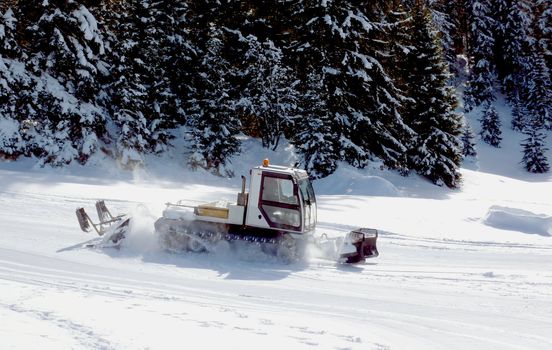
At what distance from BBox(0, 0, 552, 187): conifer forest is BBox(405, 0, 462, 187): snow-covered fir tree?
0.07m

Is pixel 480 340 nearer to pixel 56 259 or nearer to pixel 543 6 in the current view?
pixel 56 259

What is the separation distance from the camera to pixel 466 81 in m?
48.7

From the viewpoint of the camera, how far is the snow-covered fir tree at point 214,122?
24.3m

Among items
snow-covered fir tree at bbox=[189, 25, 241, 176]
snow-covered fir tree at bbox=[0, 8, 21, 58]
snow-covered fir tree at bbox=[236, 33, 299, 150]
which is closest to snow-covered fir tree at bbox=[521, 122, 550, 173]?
snow-covered fir tree at bbox=[236, 33, 299, 150]

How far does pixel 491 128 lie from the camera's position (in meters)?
41.8

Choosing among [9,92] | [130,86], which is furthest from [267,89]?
[9,92]

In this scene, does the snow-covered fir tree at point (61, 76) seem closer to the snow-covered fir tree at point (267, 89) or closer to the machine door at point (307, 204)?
the snow-covered fir tree at point (267, 89)

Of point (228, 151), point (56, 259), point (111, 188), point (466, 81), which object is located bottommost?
point (56, 259)

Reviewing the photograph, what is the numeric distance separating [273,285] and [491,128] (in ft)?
123

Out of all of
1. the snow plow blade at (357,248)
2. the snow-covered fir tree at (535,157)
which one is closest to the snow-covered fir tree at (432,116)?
the snow-covered fir tree at (535,157)

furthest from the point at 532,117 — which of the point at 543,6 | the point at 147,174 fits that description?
the point at 147,174

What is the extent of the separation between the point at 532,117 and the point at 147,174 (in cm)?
3551

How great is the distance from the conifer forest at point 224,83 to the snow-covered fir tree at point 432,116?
0.07m

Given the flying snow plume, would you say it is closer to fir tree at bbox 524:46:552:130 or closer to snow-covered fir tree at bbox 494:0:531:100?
fir tree at bbox 524:46:552:130
